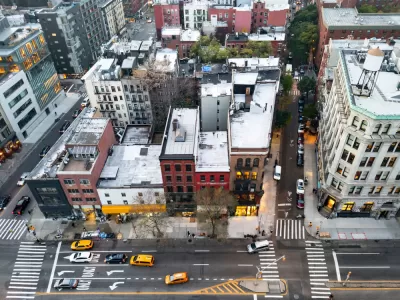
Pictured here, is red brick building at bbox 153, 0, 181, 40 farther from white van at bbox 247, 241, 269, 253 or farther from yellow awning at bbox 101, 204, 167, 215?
white van at bbox 247, 241, 269, 253

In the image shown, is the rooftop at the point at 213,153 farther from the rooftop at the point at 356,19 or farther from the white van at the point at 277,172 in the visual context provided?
the rooftop at the point at 356,19

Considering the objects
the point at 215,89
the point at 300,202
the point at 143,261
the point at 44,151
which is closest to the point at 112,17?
the point at 44,151

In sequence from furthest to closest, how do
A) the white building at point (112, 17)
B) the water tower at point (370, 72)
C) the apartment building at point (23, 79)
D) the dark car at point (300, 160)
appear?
the white building at point (112, 17), the apartment building at point (23, 79), the dark car at point (300, 160), the water tower at point (370, 72)

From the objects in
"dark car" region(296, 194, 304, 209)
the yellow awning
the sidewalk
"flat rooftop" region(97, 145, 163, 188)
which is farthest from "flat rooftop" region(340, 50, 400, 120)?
the yellow awning

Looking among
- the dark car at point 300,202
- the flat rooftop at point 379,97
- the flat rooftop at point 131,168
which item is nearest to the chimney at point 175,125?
the flat rooftop at point 131,168

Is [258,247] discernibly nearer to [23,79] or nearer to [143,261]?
[143,261]

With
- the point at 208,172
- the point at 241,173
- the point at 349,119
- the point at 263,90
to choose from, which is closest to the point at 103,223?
the point at 208,172
